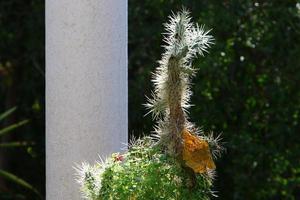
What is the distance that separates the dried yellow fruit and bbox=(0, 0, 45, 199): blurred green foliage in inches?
130

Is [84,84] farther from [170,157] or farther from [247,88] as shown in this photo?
[247,88]

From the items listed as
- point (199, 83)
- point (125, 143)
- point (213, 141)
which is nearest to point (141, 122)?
point (199, 83)

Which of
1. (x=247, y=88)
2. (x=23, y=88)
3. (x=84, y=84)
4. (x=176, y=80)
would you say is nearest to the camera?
(x=176, y=80)

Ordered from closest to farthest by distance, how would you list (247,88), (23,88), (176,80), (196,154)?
(196,154) → (176,80) → (247,88) → (23,88)

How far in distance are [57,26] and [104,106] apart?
0.43 m

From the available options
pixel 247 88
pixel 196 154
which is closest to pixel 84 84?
pixel 196 154

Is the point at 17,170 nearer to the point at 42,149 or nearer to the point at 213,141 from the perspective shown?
the point at 42,149

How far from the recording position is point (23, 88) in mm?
6582

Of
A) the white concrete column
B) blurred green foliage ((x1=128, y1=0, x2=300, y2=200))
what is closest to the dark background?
blurred green foliage ((x1=128, y1=0, x2=300, y2=200))

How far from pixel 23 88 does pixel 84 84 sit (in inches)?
114

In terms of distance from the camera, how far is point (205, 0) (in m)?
5.70

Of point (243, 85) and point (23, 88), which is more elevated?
point (23, 88)

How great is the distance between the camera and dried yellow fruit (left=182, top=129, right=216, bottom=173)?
121 inches

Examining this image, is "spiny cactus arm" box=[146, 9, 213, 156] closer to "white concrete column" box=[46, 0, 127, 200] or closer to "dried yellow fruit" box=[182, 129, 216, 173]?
"dried yellow fruit" box=[182, 129, 216, 173]
